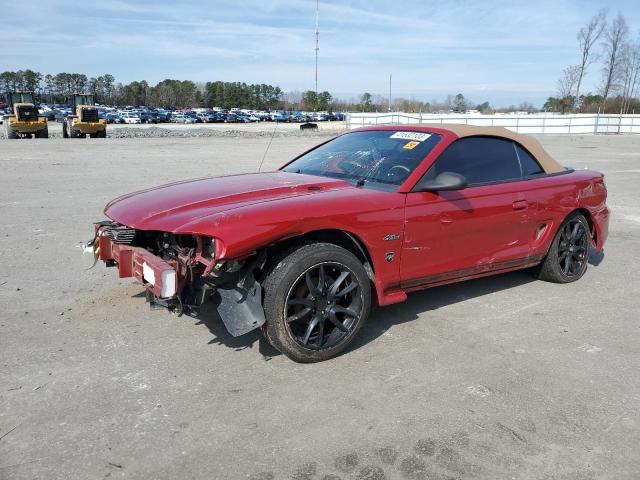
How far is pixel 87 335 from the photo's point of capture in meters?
4.16

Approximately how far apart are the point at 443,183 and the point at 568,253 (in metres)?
2.16

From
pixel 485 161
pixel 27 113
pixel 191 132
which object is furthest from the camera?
pixel 191 132

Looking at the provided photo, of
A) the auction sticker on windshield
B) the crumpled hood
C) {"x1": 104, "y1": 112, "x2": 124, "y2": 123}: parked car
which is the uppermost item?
{"x1": 104, "y1": 112, "x2": 124, "y2": 123}: parked car

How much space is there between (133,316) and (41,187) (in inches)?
318

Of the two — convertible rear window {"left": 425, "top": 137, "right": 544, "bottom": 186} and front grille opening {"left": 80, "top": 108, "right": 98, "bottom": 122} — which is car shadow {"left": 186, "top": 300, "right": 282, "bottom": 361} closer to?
convertible rear window {"left": 425, "top": 137, "right": 544, "bottom": 186}

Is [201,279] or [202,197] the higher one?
[202,197]

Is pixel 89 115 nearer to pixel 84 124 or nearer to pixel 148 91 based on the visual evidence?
pixel 84 124

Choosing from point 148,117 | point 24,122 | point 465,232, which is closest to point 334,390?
point 465,232

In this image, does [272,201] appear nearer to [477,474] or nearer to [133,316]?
[133,316]

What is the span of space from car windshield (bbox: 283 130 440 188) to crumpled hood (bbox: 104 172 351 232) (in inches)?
9.9

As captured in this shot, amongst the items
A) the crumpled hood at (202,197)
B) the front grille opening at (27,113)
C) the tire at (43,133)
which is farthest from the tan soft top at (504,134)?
the tire at (43,133)

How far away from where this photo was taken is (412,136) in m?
4.72

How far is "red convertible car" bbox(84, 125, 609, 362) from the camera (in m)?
3.52

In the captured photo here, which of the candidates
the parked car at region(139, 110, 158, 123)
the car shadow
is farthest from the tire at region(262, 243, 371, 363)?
the parked car at region(139, 110, 158, 123)
